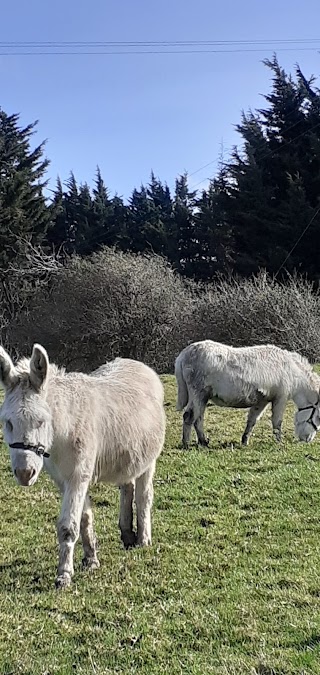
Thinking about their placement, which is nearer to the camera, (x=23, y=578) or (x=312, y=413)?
(x=23, y=578)

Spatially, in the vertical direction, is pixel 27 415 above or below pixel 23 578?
above

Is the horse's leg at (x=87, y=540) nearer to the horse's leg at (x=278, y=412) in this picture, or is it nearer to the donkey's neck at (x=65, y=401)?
the donkey's neck at (x=65, y=401)

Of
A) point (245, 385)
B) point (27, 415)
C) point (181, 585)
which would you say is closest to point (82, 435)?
point (27, 415)

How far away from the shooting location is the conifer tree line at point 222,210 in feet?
97.3

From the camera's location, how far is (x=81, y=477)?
4.81 metres

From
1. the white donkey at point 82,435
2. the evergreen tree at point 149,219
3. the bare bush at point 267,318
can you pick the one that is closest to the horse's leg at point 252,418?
the white donkey at point 82,435

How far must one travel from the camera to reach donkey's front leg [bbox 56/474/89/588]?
4.70 meters

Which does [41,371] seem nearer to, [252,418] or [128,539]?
[128,539]

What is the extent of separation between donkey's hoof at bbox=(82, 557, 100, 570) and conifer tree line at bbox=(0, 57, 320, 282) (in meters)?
23.9

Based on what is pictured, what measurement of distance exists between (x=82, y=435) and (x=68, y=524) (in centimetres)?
66

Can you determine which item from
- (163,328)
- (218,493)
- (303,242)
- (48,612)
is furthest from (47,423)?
(303,242)

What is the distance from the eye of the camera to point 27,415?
14.5ft

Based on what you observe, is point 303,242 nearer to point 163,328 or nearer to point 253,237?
point 253,237

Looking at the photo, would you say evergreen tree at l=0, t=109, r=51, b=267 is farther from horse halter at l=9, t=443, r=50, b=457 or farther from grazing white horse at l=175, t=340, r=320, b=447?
horse halter at l=9, t=443, r=50, b=457
